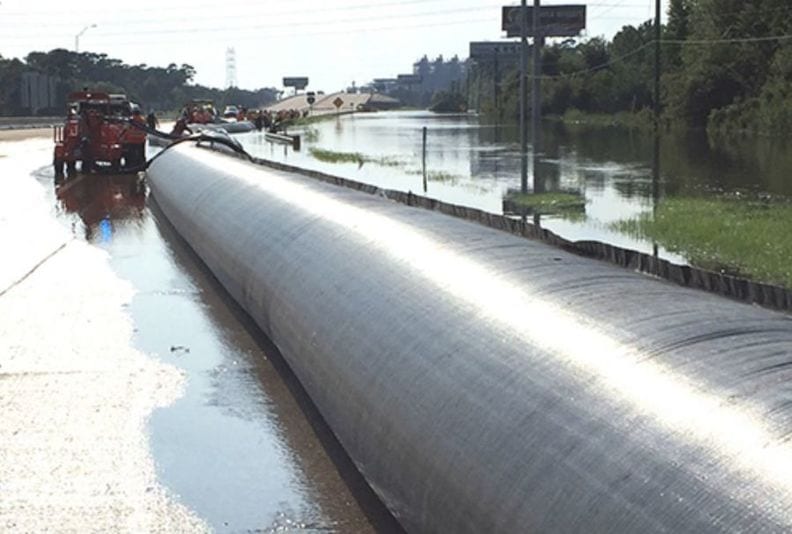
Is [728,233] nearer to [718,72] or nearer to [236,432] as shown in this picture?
[236,432]

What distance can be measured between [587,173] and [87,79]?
411 feet

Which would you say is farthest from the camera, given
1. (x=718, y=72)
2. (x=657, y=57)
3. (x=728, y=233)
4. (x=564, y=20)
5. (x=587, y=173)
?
(x=564, y=20)

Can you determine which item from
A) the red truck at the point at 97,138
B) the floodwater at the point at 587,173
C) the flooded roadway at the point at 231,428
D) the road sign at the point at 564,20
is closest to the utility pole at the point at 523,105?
the floodwater at the point at 587,173

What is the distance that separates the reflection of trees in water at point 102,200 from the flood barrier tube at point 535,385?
33.5ft

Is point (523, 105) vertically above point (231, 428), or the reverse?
point (523, 105)

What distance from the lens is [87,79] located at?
14712 cm

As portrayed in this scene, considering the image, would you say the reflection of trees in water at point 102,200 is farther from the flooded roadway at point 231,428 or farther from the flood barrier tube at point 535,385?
the flood barrier tube at point 535,385

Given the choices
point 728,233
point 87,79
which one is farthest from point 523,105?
point 87,79

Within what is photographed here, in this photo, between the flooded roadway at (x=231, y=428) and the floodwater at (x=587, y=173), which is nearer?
the flooded roadway at (x=231, y=428)

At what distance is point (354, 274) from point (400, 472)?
173 centimetres

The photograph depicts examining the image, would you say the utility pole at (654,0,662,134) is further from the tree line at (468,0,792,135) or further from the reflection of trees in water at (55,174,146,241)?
the reflection of trees in water at (55,174,146,241)

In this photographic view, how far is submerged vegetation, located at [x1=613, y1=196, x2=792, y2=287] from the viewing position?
40.1 ft

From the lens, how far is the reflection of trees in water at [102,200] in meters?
17.2

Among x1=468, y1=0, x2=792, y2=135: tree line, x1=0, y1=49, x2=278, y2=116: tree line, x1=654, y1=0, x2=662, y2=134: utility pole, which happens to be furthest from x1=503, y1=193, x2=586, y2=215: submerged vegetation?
x1=0, y1=49, x2=278, y2=116: tree line
